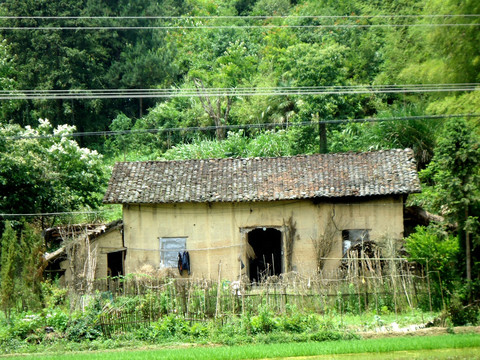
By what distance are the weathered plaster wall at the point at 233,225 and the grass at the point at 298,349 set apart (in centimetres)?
789

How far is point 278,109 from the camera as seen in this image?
123ft

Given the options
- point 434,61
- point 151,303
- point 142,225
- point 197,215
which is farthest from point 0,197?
point 434,61

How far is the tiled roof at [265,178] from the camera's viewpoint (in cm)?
2433

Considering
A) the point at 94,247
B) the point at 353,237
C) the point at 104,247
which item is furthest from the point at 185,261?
the point at 353,237

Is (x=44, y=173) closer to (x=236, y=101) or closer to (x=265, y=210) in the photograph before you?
(x=265, y=210)

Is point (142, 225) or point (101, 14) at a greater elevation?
point (101, 14)

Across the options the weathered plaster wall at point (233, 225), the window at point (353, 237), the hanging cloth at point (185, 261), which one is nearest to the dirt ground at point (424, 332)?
the weathered plaster wall at point (233, 225)

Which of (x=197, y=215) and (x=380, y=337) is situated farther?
(x=197, y=215)

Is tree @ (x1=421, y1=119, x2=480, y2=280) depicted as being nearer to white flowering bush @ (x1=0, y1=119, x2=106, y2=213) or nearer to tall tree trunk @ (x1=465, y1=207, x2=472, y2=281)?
tall tree trunk @ (x1=465, y1=207, x2=472, y2=281)

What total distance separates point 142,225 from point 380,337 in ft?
36.4

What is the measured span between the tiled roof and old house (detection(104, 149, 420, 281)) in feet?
0.12

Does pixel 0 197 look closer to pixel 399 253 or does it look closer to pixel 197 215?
pixel 197 215

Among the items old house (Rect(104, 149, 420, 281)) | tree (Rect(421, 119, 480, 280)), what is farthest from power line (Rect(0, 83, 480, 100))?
old house (Rect(104, 149, 420, 281))

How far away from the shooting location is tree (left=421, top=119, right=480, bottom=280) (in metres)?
18.1
